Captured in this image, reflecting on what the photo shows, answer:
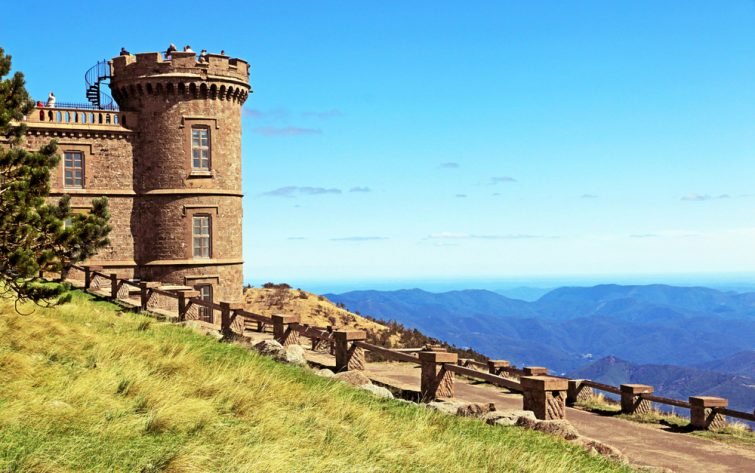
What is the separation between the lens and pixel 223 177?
1255 inches

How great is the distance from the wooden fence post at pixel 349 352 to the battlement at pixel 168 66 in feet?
57.0

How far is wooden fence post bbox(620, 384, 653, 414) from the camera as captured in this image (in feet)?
50.9

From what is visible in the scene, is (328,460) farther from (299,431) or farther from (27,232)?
(27,232)

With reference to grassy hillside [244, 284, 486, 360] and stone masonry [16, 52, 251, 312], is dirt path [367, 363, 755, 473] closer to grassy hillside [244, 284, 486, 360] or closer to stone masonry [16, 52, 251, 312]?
stone masonry [16, 52, 251, 312]

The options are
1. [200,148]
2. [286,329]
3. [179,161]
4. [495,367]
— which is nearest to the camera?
[495,367]

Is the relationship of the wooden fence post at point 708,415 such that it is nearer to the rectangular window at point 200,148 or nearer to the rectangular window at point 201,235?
the rectangular window at point 201,235

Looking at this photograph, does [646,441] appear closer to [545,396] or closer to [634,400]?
[545,396]

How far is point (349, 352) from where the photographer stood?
1775 cm

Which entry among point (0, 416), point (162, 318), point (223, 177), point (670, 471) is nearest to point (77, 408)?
point (0, 416)

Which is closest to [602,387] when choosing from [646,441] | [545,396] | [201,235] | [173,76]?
[646,441]

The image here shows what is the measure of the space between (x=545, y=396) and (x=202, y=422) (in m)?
6.30

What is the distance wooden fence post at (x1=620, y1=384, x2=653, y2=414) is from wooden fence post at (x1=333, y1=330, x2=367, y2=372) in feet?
19.9

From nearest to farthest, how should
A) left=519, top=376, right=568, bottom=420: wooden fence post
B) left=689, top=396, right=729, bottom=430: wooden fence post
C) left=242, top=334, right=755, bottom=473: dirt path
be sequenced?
left=242, top=334, right=755, bottom=473: dirt path < left=519, top=376, right=568, bottom=420: wooden fence post < left=689, top=396, right=729, bottom=430: wooden fence post

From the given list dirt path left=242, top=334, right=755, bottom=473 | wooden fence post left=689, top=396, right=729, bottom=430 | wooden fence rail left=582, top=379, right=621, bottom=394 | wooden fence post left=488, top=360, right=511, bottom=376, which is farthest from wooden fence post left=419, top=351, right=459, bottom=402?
wooden fence post left=689, top=396, right=729, bottom=430
